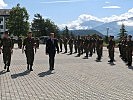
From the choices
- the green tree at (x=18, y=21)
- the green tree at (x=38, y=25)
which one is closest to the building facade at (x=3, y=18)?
the green tree at (x=38, y=25)

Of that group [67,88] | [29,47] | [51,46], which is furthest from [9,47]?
[67,88]

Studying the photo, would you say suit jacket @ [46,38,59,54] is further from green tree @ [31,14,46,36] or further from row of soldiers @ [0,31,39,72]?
green tree @ [31,14,46,36]

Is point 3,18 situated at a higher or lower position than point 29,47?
higher

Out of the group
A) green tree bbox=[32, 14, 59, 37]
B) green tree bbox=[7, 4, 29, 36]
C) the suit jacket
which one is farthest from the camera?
green tree bbox=[32, 14, 59, 37]

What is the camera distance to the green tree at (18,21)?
99.4 m

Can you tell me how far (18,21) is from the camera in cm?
9975

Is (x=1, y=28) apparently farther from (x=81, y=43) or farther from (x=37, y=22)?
(x=81, y=43)

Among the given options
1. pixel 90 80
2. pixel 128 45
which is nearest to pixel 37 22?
pixel 128 45

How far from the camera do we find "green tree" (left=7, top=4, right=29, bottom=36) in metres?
99.4

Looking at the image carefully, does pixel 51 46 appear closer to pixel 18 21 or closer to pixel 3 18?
pixel 18 21

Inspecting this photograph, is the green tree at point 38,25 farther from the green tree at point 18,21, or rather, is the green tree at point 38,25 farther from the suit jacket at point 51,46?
the suit jacket at point 51,46

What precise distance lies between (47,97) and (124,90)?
250 centimetres

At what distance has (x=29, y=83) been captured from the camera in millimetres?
12727

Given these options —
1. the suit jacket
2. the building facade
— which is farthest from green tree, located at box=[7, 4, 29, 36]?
the suit jacket
